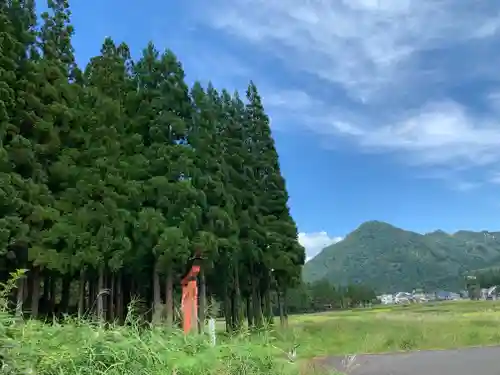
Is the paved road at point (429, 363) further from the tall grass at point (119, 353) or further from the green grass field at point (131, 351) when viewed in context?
the tall grass at point (119, 353)

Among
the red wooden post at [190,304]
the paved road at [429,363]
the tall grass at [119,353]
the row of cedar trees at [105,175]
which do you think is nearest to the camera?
the tall grass at [119,353]

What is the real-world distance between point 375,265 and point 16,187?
623ft

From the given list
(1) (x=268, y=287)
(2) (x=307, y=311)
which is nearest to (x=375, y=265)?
(2) (x=307, y=311)

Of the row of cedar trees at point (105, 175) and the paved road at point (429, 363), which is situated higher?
the row of cedar trees at point (105, 175)

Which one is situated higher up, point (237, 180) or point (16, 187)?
point (237, 180)

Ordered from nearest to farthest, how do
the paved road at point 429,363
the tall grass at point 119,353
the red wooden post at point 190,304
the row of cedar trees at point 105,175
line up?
1. the tall grass at point 119,353
2. the red wooden post at point 190,304
3. the paved road at point 429,363
4. the row of cedar trees at point 105,175

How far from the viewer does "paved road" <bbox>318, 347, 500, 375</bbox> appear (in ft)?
32.6

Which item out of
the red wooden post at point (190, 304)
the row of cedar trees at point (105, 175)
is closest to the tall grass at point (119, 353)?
the red wooden post at point (190, 304)

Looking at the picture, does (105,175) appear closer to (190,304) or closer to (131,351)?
(190,304)

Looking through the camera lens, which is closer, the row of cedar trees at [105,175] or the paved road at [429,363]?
the paved road at [429,363]

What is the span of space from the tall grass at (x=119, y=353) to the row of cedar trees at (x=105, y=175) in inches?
348

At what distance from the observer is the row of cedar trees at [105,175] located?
15.2 metres

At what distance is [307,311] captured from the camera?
232 ft

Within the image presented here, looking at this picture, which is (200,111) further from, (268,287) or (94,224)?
(268,287)
